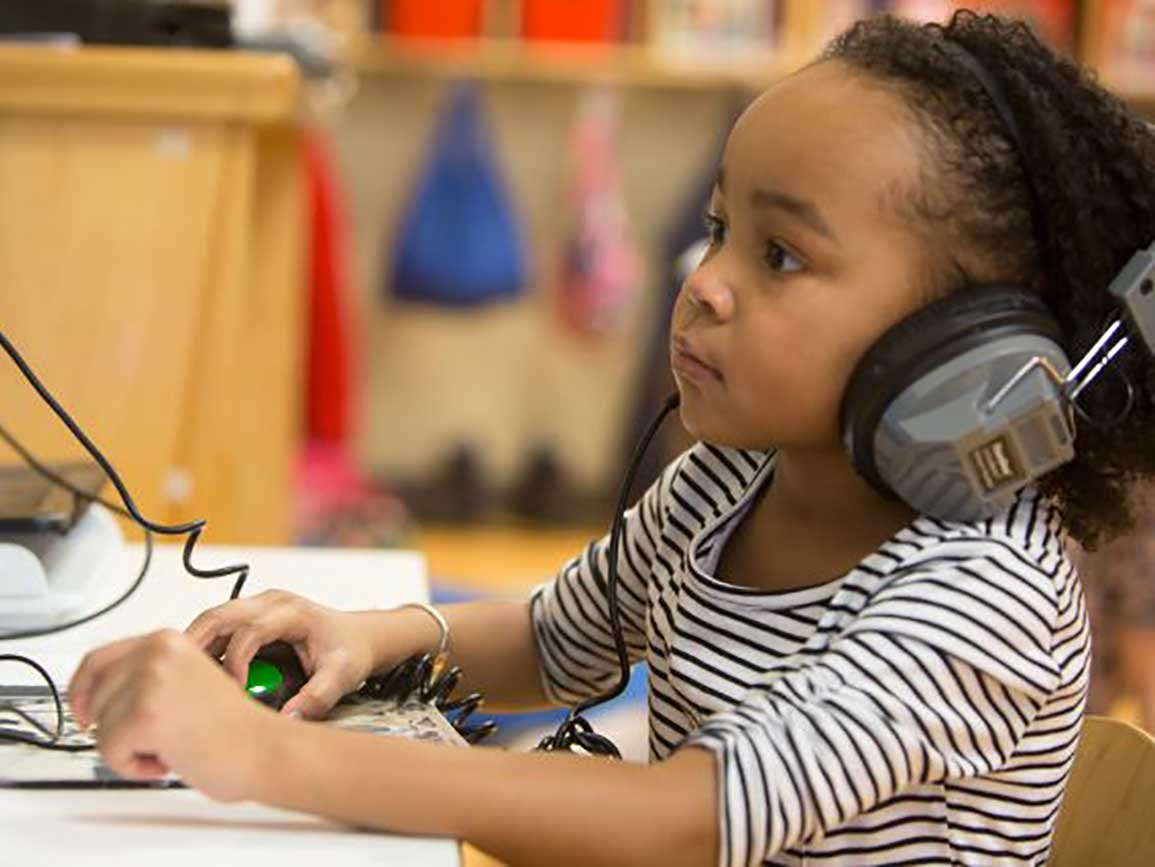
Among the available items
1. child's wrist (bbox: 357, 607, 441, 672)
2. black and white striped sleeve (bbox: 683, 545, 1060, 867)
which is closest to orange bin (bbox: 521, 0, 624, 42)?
child's wrist (bbox: 357, 607, 441, 672)

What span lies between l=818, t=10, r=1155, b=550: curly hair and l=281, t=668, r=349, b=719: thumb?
0.37 metres

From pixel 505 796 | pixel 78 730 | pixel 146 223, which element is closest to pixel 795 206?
pixel 505 796

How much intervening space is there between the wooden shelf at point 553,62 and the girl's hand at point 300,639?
10.2 ft

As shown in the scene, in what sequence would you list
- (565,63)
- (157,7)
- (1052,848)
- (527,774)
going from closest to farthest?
(527,774) → (1052,848) → (157,7) → (565,63)

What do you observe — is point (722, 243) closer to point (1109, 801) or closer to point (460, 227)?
point (1109, 801)

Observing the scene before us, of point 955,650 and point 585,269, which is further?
point 585,269

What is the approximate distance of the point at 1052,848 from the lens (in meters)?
1.02

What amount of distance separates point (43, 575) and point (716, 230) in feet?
1.54

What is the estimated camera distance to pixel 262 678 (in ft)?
3.12

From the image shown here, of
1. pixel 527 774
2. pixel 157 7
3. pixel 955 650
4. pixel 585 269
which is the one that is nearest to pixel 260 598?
pixel 527 774

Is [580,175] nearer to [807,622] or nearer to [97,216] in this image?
[97,216]

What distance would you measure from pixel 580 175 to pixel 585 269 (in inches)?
8.4

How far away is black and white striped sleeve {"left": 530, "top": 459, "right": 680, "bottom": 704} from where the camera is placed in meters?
1.12

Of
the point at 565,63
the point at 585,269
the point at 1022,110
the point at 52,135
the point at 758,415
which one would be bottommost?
the point at 585,269
